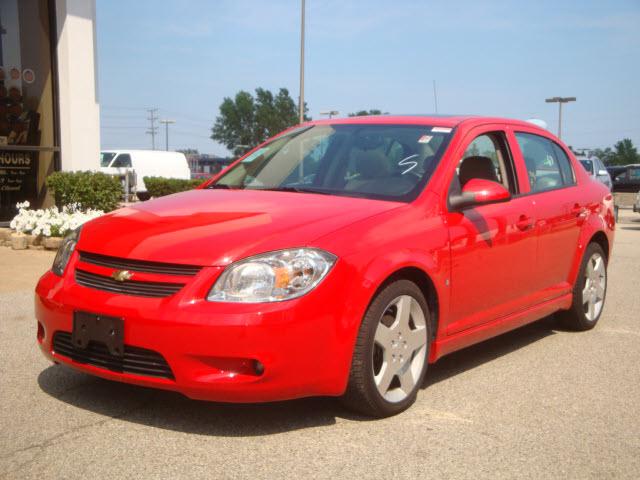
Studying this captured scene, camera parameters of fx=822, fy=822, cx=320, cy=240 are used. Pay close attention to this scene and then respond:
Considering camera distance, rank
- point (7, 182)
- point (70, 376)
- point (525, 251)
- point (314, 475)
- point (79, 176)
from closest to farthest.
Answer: point (314, 475)
point (70, 376)
point (525, 251)
point (79, 176)
point (7, 182)

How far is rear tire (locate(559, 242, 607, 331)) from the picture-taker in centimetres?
623

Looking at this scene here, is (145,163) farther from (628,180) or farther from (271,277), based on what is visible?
(271,277)

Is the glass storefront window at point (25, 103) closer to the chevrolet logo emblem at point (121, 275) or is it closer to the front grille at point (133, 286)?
the front grille at point (133, 286)

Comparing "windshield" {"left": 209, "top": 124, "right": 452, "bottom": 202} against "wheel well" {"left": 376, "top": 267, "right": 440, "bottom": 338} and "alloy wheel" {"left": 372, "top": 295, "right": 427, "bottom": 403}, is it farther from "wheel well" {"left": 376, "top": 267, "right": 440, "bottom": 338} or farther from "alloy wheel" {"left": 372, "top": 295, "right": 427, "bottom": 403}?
"alloy wheel" {"left": 372, "top": 295, "right": 427, "bottom": 403}

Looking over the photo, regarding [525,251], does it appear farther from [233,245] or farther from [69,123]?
[69,123]

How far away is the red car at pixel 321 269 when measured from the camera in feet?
12.0

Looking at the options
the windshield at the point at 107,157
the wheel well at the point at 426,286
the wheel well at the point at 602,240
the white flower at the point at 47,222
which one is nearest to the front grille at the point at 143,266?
the wheel well at the point at 426,286

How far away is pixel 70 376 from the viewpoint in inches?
188

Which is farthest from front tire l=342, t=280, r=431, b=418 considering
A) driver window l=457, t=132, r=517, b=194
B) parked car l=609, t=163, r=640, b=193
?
parked car l=609, t=163, r=640, b=193

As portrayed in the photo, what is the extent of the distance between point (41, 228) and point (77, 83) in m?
3.84

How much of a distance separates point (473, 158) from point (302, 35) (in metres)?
24.6

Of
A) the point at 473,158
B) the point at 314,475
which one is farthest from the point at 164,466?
the point at 473,158

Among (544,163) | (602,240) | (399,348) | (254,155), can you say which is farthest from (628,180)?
(399,348)

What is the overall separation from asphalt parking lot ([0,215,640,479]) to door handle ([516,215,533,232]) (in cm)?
91
